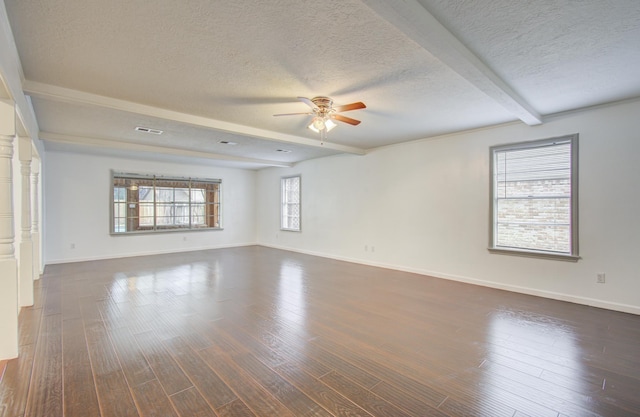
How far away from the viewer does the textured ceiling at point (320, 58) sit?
1.99m

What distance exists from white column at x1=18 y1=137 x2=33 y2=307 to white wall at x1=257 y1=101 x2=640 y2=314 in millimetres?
4257

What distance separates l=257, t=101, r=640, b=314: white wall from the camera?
3.70 m

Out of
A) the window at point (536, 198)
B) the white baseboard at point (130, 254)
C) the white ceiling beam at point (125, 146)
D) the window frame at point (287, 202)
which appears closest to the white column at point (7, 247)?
the white ceiling beam at point (125, 146)

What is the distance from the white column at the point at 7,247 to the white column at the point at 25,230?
147 centimetres

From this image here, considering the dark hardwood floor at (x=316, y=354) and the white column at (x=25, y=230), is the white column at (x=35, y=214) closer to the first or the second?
the dark hardwood floor at (x=316, y=354)

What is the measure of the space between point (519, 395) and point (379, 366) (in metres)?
0.95

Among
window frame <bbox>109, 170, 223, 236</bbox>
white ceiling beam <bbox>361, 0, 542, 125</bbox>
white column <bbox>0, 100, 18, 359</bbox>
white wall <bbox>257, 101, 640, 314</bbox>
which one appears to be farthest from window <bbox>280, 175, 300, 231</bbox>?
white column <bbox>0, 100, 18, 359</bbox>

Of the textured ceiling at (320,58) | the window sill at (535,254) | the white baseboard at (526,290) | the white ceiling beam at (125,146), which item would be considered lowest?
the white baseboard at (526,290)

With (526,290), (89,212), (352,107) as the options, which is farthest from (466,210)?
(89,212)

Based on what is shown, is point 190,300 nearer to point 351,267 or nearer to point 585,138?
point 351,267

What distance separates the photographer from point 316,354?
102 inches

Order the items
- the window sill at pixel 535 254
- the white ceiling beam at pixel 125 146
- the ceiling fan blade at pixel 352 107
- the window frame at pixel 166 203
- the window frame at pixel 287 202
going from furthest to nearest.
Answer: the window frame at pixel 287 202 → the window frame at pixel 166 203 → the white ceiling beam at pixel 125 146 → the window sill at pixel 535 254 → the ceiling fan blade at pixel 352 107

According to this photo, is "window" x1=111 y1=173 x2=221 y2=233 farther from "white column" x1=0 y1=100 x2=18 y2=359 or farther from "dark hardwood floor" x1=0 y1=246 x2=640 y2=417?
"white column" x1=0 y1=100 x2=18 y2=359

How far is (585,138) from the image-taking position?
3.95 metres
